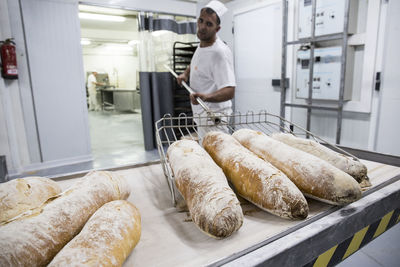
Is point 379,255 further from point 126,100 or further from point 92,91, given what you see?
point 92,91

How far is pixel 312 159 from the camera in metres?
0.73

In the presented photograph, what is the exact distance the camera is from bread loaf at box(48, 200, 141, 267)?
428mm

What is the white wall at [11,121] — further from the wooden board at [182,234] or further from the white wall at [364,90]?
the white wall at [364,90]

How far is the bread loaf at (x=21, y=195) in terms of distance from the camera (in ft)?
1.98

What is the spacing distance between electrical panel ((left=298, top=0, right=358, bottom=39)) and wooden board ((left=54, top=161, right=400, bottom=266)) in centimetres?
203

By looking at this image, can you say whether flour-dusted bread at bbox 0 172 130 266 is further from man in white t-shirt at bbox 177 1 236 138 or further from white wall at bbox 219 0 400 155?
white wall at bbox 219 0 400 155

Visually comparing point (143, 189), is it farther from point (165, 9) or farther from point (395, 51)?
point (165, 9)

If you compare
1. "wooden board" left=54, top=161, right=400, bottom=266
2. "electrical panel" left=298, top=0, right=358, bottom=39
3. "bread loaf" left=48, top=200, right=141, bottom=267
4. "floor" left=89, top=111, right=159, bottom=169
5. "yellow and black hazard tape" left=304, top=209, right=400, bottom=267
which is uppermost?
"electrical panel" left=298, top=0, right=358, bottom=39

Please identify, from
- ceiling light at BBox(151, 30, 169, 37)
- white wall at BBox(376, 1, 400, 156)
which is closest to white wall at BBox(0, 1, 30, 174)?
ceiling light at BBox(151, 30, 169, 37)

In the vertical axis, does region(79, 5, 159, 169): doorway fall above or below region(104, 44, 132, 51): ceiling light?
below

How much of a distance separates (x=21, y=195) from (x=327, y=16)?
278 cm

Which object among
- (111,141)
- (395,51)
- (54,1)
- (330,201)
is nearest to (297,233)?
(330,201)

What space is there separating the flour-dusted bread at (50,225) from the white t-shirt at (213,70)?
53.5 inches

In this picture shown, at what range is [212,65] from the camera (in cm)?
206
